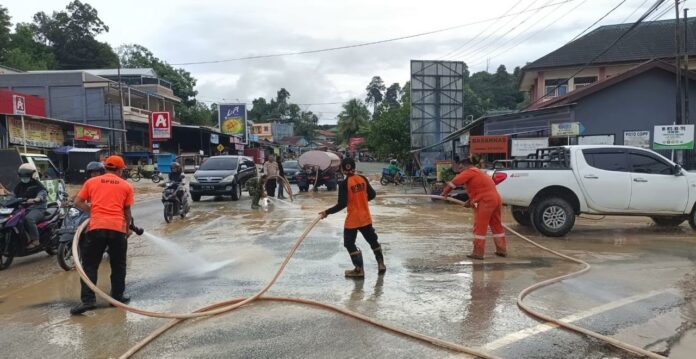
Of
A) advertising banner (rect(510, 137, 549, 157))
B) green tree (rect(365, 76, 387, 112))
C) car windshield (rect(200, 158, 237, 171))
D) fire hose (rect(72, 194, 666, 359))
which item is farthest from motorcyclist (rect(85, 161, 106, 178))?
green tree (rect(365, 76, 387, 112))

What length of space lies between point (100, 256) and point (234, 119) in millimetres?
55185

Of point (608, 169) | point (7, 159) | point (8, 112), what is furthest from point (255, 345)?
point (8, 112)

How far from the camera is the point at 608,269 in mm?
7168

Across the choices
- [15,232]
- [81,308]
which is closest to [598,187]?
[81,308]

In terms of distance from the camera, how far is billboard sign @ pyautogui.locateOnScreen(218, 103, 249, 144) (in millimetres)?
59031

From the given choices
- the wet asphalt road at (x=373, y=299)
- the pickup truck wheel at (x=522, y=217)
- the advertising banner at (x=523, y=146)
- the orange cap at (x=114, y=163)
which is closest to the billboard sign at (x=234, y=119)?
the advertising banner at (x=523, y=146)

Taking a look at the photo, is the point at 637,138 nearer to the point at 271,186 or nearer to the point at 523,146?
the point at 523,146

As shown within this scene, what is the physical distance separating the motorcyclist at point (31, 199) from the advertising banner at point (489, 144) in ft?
43.1

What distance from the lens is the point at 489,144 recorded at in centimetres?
1769

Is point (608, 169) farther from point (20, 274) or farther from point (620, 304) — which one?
point (20, 274)

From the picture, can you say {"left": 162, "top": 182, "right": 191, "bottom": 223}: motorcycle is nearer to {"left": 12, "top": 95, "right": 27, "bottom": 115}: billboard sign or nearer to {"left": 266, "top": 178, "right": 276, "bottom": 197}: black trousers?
{"left": 266, "top": 178, "right": 276, "bottom": 197}: black trousers

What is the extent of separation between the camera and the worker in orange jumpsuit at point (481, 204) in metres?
7.82

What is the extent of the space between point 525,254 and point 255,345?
210 inches

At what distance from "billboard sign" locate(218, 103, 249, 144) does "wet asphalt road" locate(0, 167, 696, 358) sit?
49.9 metres
